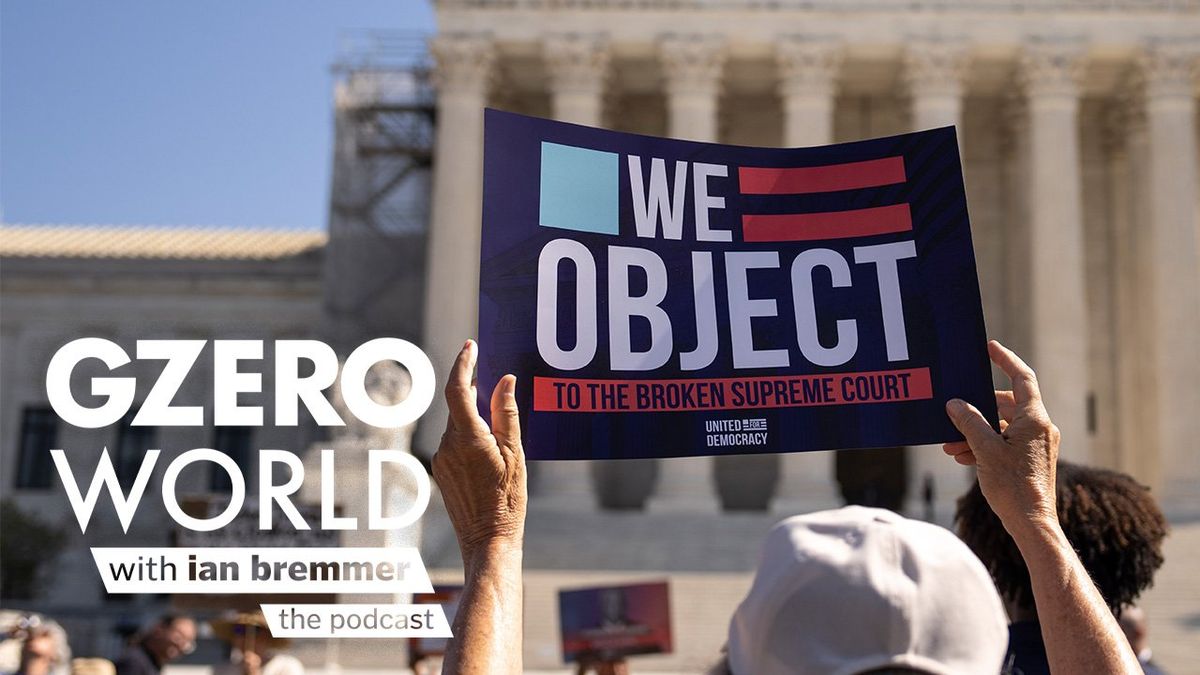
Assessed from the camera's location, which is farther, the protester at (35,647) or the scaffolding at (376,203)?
the scaffolding at (376,203)

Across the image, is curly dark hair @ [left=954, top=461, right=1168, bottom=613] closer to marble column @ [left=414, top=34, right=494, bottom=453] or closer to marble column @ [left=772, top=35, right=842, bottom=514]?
marble column @ [left=414, top=34, right=494, bottom=453]

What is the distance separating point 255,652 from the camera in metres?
10.5

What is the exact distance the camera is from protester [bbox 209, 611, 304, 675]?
1038 cm

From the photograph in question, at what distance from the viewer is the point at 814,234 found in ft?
13.7

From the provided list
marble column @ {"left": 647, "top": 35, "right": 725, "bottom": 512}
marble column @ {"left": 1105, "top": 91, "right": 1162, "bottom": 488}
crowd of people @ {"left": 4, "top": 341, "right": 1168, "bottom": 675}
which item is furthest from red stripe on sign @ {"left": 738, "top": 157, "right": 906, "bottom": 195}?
marble column @ {"left": 1105, "top": 91, "right": 1162, "bottom": 488}

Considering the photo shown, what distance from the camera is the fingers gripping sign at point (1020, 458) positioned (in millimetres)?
3215

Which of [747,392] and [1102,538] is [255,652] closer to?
[747,392]

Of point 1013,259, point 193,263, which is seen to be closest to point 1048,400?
point 1013,259

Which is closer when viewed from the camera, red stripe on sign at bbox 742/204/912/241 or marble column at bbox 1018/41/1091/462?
red stripe on sign at bbox 742/204/912/241

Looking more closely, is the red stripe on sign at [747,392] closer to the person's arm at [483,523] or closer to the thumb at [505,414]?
the thumb at [505,414]

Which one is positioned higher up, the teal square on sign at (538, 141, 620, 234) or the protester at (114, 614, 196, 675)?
the teal square on sign at (538, 141, 620, 234)

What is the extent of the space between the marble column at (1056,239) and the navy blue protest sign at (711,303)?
117 feet

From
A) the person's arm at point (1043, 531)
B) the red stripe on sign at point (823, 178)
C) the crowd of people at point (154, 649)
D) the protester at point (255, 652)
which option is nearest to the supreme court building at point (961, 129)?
the protester at point (255, 652)

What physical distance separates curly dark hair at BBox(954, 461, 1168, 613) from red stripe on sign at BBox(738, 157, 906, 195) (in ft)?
3.77
